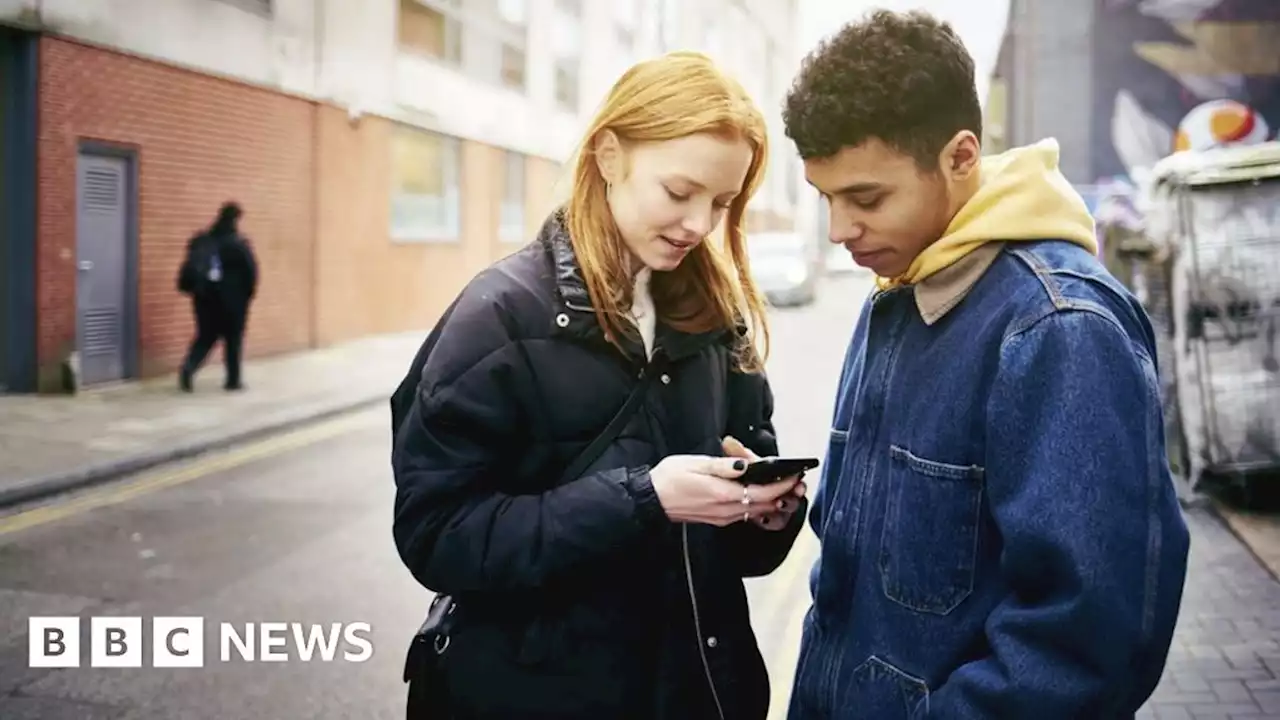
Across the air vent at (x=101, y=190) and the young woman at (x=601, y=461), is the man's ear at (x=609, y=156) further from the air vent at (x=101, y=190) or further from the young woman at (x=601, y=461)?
the air vent at (x=101, y=190)

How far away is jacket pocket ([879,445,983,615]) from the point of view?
4.97 ft

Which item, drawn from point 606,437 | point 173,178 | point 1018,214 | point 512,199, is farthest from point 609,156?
point 512,199

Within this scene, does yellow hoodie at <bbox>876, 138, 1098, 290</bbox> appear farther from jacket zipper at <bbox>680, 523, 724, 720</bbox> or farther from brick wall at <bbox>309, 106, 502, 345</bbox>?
brick wall at <bbox>309, 106, 502, 345</bbox>

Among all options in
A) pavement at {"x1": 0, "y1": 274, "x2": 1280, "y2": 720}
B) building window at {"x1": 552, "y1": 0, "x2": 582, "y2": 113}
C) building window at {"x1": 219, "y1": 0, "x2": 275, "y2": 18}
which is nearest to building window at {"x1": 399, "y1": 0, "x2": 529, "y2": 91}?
building window at {"x1": 552, "y1": 0, "x2": 582, "y2": 113}

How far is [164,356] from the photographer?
1391cm

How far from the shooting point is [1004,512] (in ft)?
4.66

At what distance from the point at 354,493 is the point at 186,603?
2.47 m

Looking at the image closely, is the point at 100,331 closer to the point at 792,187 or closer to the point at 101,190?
the point at 101,190

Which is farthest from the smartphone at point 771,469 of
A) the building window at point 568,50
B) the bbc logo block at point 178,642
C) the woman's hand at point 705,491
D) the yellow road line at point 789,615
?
the building window at point 568,50

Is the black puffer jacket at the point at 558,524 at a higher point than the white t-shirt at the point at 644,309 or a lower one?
lower

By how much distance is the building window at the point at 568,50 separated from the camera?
88.4 feet

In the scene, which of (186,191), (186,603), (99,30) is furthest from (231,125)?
(186,603)

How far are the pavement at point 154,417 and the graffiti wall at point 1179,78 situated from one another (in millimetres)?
15782

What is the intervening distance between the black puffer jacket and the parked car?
2481 cm
